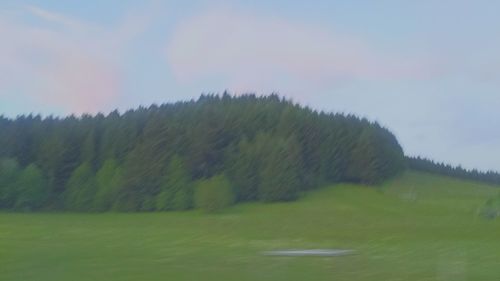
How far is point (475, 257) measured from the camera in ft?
95.8

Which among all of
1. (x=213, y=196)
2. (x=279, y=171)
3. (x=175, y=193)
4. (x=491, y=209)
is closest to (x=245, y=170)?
(x=279, y=171)

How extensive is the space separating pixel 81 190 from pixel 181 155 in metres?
9.70

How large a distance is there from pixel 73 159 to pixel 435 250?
2957 inches

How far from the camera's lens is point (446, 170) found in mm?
103562

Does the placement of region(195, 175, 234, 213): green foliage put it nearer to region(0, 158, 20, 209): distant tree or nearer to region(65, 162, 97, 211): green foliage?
region(65, 162, 97, 211): green foliage

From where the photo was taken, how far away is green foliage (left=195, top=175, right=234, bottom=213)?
88.8m

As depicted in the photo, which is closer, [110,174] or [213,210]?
[213,210]

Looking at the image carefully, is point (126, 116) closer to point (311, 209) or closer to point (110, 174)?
point (110, 174)

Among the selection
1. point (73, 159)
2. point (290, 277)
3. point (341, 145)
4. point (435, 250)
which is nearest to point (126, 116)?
point (73, 159)

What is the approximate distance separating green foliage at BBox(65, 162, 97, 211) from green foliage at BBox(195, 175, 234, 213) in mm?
10568

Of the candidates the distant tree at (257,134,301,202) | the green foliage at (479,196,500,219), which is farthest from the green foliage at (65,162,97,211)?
the green foliage at (479,196,500,219)

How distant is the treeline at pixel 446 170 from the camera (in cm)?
8561

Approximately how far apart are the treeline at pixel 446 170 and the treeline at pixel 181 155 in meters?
2.51

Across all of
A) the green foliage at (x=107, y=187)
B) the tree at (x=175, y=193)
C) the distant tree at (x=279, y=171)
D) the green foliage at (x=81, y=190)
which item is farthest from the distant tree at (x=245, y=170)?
the green foliage at (x=81, y=190)
